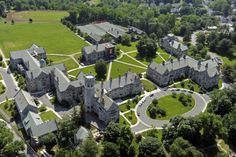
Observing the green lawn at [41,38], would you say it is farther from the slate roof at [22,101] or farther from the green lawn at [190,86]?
the green lawn at [190,86]

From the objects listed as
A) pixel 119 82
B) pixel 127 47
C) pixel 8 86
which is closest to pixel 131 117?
pixel 119 82

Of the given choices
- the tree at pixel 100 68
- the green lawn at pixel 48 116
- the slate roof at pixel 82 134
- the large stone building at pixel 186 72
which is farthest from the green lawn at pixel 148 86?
the slate roof at pixel 82 134

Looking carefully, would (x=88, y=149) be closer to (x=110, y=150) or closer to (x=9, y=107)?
(x=110, y=150)

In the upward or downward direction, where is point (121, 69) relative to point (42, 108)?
upward

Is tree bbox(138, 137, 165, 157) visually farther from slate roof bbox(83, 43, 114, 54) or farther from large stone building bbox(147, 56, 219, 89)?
slate roof bbox(83, 43, 114, 54)

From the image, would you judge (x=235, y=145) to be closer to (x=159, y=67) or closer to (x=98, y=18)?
(x=159, y=67)

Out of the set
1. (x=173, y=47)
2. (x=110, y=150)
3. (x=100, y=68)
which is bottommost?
(x=100, y=68)

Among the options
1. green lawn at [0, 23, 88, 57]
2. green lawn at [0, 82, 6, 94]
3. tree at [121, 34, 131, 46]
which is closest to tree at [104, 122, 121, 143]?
green lawn at [0, 82, 6, 94]
